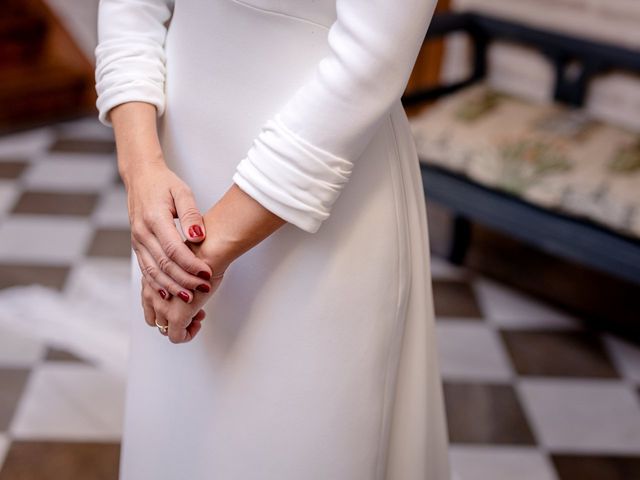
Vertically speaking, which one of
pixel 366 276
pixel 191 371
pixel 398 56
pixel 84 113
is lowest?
pixel 84 113

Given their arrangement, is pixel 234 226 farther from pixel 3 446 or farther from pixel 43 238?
pixel 43 238

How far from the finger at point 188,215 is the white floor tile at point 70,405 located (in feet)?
3.82

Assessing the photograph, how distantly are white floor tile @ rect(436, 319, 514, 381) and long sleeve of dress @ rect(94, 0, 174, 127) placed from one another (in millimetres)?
1429

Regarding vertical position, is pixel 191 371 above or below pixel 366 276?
below

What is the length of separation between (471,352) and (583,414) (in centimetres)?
36

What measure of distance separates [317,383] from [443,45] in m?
2.43

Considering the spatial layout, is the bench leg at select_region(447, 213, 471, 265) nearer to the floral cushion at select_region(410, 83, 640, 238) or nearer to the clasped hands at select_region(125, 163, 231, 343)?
the floral cushion at select_region(410, 83, 640, 238)

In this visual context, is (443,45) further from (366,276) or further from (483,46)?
(366,276)

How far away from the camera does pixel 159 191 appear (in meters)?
0.89

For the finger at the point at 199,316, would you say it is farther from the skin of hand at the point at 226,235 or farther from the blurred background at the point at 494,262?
the blurred background at the point at 494,262

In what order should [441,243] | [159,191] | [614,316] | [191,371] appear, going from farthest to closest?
[441,243]
[614,316]
[191,371]
[159,191]

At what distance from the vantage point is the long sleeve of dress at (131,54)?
38.1 inches

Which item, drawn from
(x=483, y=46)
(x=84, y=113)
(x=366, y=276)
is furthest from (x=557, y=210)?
(x=84, y=113)

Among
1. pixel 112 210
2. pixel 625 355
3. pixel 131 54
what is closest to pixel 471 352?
pixel 625 355
